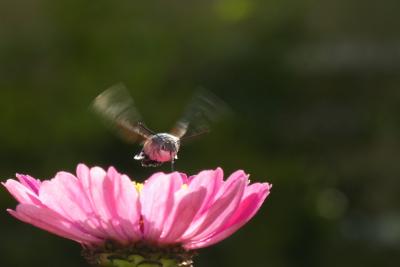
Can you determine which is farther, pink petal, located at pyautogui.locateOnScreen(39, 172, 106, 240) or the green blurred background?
the green blurred background

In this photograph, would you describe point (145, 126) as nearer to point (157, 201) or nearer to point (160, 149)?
point (160, 149)

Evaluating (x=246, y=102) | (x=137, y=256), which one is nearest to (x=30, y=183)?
(x=137, y=256)

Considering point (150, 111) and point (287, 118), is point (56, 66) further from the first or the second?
point (287, 118)

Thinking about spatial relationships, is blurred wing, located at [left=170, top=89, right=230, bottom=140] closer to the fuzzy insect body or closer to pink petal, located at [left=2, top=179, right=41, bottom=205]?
the fuzzy insect body

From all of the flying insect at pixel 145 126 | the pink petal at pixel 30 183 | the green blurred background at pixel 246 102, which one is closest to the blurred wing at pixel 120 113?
the flying insect at pixel 145 126

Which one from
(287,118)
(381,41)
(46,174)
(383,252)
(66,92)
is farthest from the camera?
(381,41)

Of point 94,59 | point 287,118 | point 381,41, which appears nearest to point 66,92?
point 94,59

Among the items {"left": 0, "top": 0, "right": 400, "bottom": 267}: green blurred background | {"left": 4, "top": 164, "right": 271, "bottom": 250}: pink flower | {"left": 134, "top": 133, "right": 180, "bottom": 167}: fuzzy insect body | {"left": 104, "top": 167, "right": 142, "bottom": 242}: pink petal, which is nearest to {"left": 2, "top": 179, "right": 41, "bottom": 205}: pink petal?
{"left": 4, "top": 164, "right": 271, "bottom": 250}: pink flower

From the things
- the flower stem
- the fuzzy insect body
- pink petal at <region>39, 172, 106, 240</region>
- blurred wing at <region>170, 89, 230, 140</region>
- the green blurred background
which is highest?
the green blurred background

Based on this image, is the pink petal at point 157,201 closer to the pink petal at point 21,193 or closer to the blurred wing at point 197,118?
the pink petal at point 21,193
